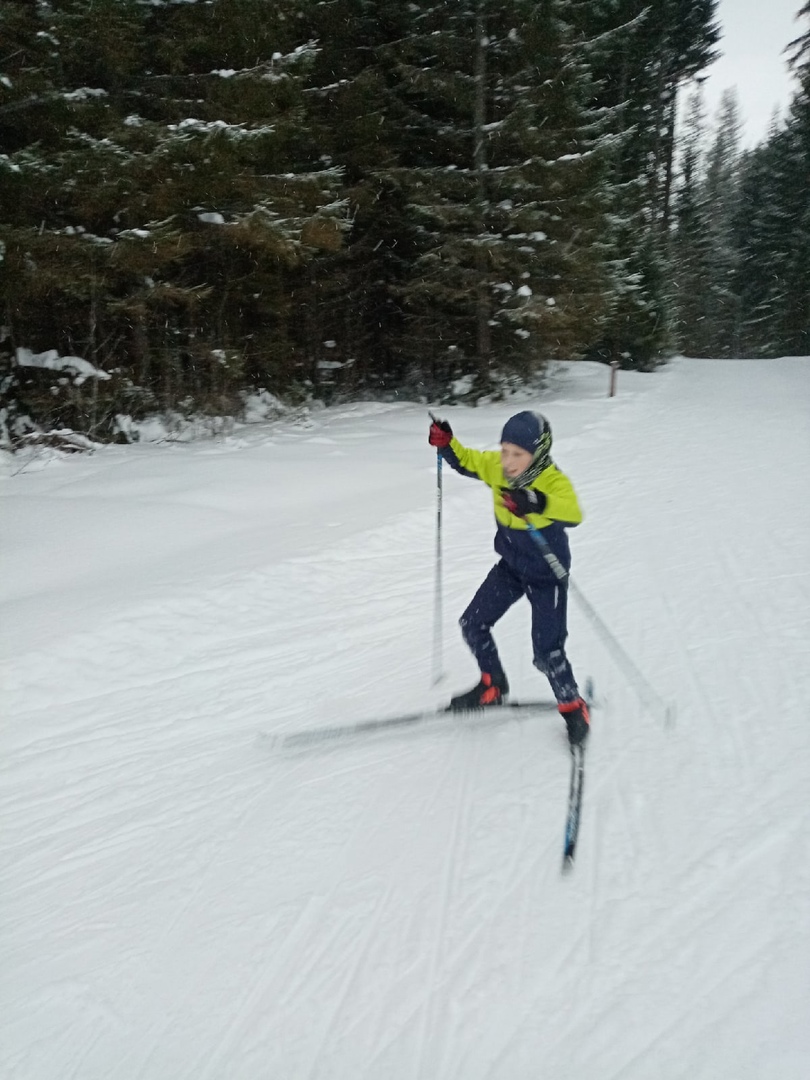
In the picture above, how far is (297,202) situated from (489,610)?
10.6 meters

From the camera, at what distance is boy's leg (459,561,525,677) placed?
4047 millimetres

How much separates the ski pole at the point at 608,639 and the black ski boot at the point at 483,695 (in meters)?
0.66

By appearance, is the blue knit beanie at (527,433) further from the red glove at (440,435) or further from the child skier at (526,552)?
the red glove at (440,435)

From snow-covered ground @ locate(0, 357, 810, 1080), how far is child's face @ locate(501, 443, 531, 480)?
1561mm

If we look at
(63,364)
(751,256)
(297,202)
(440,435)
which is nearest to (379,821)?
(440,435)

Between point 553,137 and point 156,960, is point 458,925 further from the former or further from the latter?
point 553,137

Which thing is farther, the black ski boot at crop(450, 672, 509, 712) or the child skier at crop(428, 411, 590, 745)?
the black ski boot at crop(450, 672, 509, 712)

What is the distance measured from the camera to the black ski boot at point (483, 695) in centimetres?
424

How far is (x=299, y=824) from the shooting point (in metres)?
3.46

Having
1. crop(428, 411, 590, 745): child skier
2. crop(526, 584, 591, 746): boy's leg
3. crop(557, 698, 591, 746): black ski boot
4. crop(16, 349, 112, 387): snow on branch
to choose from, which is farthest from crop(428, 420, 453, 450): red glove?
crop(16, 349, 112, 387): snow on branch

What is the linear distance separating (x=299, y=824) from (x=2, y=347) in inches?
481

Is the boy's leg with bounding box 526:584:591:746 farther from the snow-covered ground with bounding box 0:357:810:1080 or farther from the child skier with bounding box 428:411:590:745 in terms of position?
the snow-covered ground with bounding box 0:357:810:1080

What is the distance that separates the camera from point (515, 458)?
3586mm

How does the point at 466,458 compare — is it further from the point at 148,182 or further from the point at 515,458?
the point at 148,182
